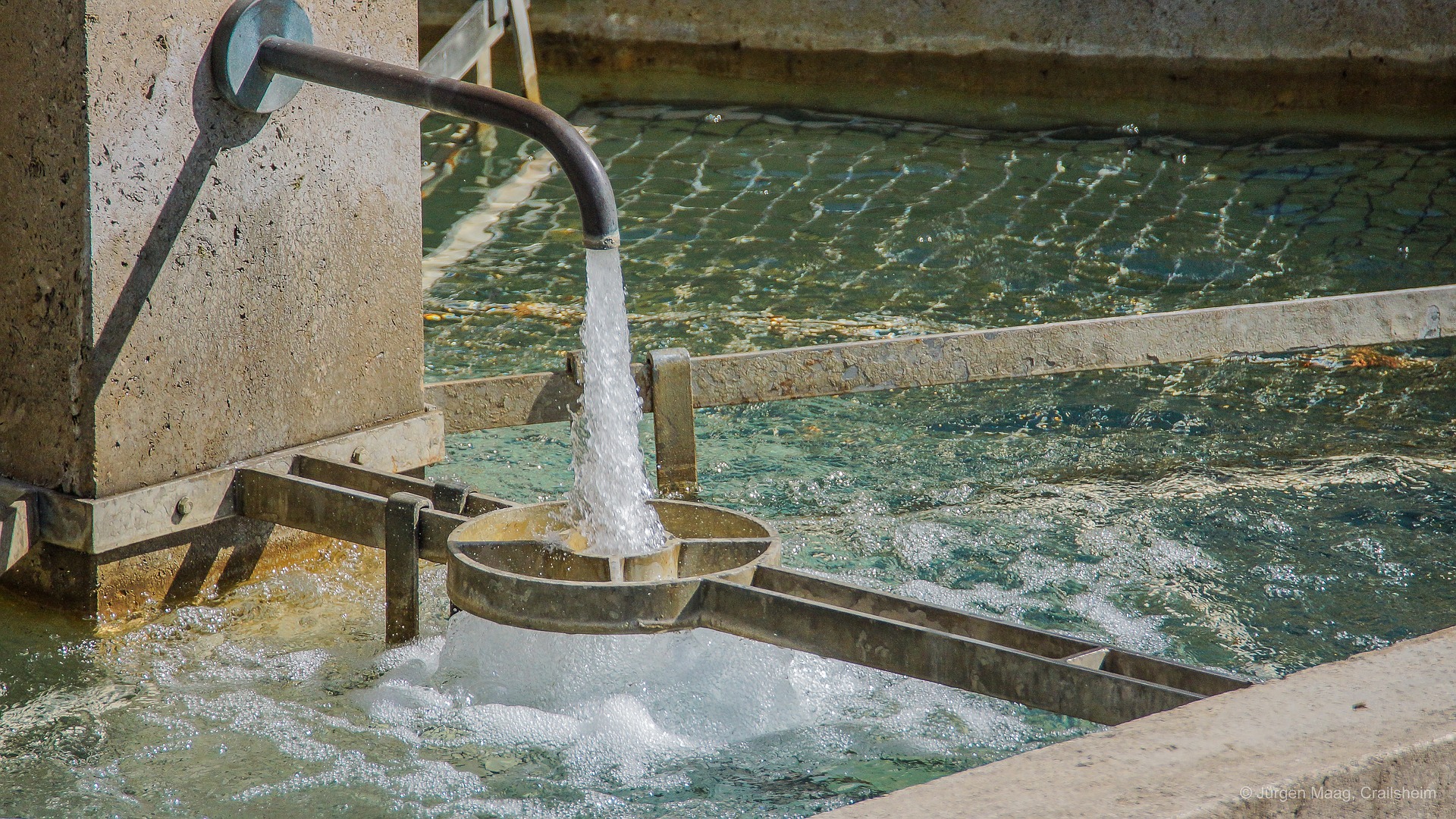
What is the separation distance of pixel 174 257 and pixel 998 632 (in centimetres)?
201

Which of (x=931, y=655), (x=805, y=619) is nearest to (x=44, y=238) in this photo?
(x=805, y=619)

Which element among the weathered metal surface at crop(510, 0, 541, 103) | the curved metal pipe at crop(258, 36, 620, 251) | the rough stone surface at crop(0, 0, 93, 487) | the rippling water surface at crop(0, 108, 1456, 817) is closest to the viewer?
the curved metal pipe at crop(258, 36, 620, 251)

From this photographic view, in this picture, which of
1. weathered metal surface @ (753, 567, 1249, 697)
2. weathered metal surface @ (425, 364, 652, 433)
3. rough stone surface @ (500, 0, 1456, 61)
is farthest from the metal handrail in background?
rough stone surface @ (500, 0, 1456, 61)

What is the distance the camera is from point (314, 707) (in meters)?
3.06

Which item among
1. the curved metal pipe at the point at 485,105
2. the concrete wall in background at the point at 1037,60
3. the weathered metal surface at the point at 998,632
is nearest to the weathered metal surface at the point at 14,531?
the curved metal pipe at the point at 485,105

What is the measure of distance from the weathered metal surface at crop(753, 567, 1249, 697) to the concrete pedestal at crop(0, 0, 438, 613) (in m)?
1.41

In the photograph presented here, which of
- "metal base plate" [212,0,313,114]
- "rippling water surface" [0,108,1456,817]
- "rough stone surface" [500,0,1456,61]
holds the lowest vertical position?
"rippling water surface" [0,108,1456,817]

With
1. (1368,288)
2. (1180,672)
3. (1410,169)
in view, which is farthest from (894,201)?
(1180,672)

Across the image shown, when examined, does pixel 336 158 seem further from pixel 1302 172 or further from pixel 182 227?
pixel 1302 172

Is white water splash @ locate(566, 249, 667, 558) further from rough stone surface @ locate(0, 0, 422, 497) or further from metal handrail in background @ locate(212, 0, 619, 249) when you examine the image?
rough stone surface @ locate(0, 0, 422, 497)

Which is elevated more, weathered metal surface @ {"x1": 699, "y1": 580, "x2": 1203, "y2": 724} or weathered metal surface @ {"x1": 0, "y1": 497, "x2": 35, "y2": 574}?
weathered metal surface @ {"x1": 0, "y1": 497, "x2": 35, "y2": 574}

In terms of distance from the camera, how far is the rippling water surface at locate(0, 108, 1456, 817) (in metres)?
2.86

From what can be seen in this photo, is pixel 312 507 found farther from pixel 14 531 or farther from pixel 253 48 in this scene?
pixel 253 48

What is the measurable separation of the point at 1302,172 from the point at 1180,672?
7537mm
